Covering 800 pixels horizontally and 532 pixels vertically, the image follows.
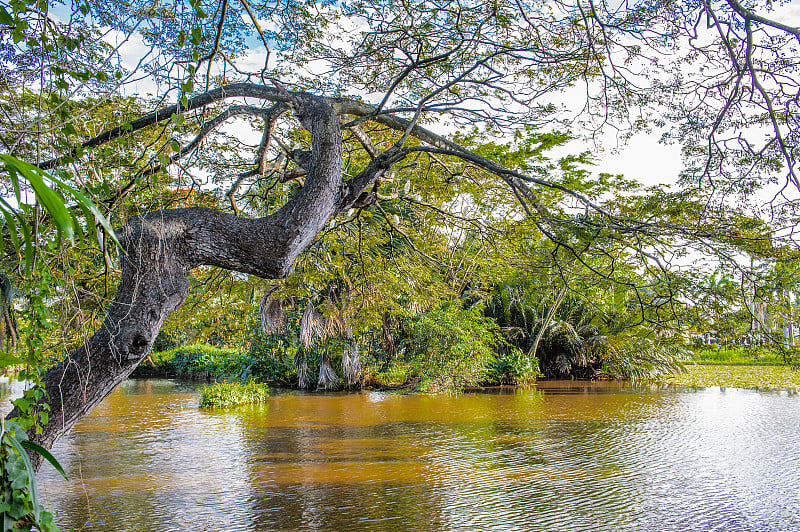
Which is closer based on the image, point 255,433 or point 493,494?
point 493,494

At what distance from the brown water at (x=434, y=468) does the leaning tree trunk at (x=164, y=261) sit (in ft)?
1.66

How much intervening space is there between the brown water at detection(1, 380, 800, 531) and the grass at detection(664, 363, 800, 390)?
3749 mm

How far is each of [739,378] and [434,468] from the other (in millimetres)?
13375

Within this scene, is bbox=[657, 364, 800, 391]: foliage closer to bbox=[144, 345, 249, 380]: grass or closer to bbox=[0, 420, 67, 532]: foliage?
bbox=[144, 345, 249, 380]: grass

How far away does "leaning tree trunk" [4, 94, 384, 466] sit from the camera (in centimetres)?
300

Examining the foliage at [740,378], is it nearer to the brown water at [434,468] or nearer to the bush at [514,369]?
the brown water at [434,468]

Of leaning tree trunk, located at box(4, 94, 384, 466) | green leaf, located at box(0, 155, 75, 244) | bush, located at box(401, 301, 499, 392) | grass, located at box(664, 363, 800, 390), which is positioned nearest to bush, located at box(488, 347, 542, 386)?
bush, located at box(401, 301, 499, 392)

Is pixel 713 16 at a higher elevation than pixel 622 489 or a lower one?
higher

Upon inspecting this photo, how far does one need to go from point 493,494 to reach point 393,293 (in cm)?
414

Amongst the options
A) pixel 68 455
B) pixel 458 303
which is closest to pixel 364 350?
pixel 458 303

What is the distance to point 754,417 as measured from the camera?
9.59 metres

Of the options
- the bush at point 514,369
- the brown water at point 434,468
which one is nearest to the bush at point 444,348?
the brown water at point 434,468

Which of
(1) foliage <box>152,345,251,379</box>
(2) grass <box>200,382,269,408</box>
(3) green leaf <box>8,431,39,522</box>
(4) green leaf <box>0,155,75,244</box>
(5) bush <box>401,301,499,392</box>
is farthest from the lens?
(1) foliage <box>152,345,251,379</box>

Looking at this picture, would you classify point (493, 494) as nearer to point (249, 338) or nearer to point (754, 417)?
point (754, 417)
